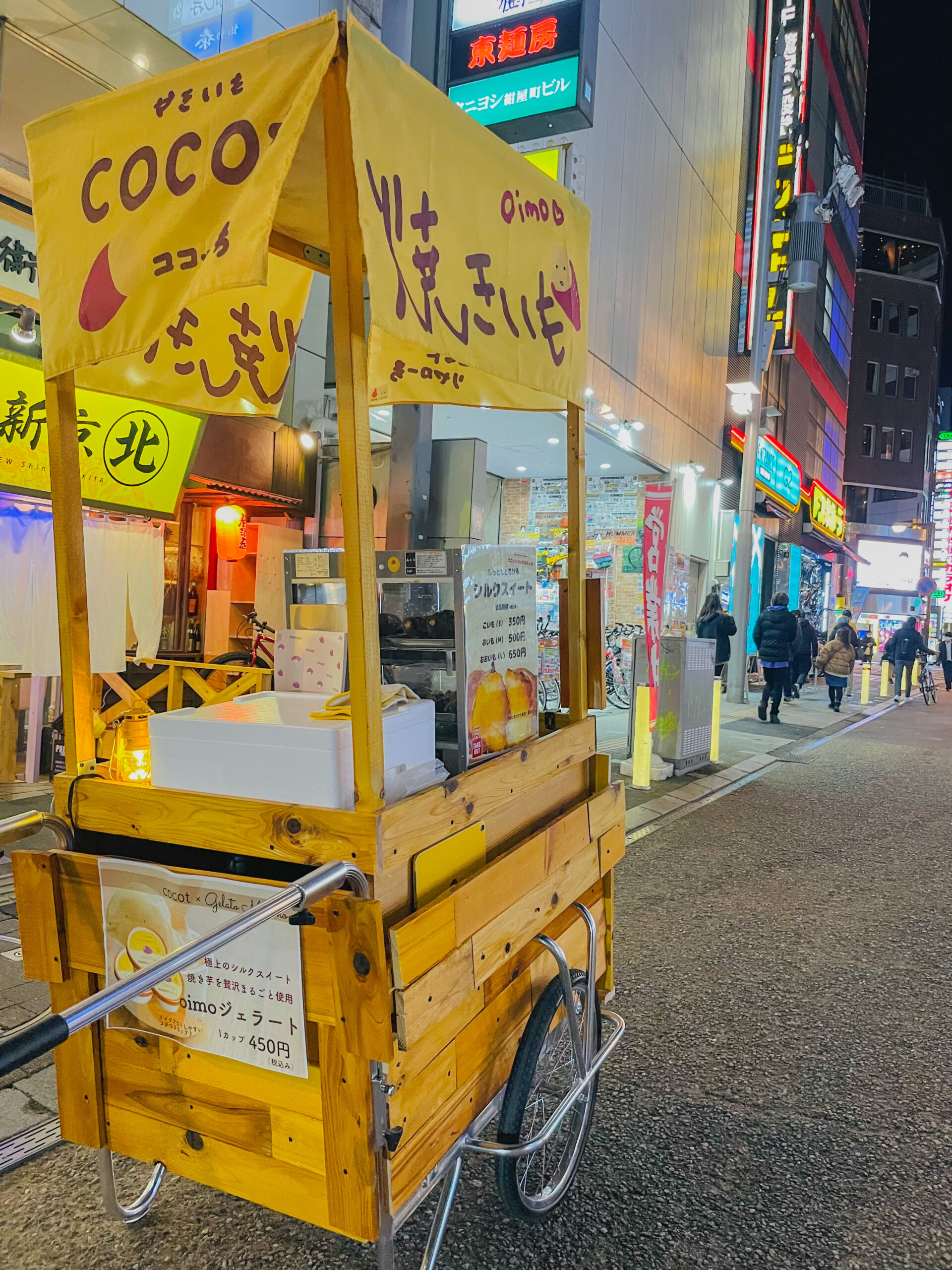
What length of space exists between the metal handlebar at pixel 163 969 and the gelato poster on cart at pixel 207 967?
8.2 inches

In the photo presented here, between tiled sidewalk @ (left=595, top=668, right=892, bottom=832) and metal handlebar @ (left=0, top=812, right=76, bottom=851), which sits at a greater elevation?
metal handlebar @ (left=0, top=812, right=76, bottom=851)

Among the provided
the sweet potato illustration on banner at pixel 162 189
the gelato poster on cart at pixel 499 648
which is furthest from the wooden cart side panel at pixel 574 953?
the sweet potato illustration on banner at pixel 162 189

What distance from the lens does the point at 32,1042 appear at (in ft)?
3.59

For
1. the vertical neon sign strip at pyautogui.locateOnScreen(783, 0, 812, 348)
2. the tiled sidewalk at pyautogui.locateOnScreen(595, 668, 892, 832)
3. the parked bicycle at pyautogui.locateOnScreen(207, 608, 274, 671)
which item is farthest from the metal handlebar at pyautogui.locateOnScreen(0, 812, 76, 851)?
the vertical neon sign strip at pyautogui.locateOnScreen(783, 0, 812, 348)

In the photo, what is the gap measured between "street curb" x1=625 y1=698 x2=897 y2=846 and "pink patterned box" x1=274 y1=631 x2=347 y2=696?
2.75 meters

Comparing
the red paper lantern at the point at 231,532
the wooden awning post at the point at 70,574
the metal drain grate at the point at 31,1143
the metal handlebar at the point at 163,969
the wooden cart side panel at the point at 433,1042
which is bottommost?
the metal drain grate at the point at 31,1143

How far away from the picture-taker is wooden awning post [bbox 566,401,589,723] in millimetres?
3000

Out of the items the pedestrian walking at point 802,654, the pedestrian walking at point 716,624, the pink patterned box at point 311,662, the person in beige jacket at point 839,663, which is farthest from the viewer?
the pedestrian walking at point 802,654

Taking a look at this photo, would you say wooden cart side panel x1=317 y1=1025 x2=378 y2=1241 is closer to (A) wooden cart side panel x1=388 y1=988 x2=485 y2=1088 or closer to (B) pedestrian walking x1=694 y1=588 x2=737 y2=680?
(A) wooden cart side panel x1=388 y1=988 x2=485 y2=1088

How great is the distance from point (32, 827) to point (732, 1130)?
263 centimetres

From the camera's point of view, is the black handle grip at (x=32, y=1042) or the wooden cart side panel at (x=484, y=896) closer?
the black handle grip at (x=32, y=1042)

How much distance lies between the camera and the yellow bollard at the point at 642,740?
327 inches

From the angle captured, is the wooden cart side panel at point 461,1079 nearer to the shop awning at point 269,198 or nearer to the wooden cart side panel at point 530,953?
the wooden cart side panel at point 530,953

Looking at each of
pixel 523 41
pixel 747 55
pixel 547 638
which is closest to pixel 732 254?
pixel 747 55
